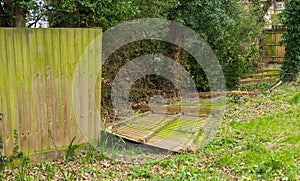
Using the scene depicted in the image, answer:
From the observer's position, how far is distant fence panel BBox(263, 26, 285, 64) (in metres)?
13.6

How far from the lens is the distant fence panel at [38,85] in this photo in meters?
3.45

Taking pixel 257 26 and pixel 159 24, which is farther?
pixel 257 26

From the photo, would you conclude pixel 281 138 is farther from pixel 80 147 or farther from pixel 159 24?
pixel 159 24

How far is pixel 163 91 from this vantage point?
295 inches

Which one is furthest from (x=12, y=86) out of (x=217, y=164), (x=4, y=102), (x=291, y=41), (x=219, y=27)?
(x=291, y=41)

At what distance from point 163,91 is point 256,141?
3.39m

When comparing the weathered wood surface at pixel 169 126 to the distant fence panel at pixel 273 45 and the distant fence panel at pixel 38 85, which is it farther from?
the distant fence panel at pixel 273 45

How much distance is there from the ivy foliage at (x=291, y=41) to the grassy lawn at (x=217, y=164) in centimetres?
410

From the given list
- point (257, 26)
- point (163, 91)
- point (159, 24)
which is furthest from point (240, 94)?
point (257, 26)

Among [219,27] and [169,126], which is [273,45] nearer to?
[219,27]

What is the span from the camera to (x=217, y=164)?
373cm

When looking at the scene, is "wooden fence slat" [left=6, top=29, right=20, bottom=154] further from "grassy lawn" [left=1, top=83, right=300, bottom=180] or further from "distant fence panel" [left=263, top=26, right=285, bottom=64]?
"distant fence panel" [left=263, top=26, right=285, bottom=64]

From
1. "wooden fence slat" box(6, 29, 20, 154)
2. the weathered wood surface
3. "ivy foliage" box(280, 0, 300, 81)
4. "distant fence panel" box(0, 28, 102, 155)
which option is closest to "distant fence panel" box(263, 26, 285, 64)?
"ivy foliage" box(280, 0, 300, 81)

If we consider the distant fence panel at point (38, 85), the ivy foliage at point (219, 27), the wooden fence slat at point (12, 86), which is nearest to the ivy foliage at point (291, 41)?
the ivy foliage at point (219, 27)
